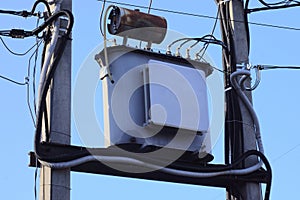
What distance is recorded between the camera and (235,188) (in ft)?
26.3

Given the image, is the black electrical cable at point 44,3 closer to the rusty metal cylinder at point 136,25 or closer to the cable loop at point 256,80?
the rusty metal cylinder at point 136,25

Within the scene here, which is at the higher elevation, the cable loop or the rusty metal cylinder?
the rusty metal cylinder

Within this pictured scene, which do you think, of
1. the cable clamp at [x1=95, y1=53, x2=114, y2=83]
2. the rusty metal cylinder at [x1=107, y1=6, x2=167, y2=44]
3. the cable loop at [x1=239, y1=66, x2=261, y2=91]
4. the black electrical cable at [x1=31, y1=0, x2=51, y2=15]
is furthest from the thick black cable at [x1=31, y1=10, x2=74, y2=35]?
the cable loop at [x1=239, y1=66, x2=261, y2=91]

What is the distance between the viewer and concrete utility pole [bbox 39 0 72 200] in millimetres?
6883

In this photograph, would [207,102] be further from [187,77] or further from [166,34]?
[166,34]

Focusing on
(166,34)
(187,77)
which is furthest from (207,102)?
(166,34)

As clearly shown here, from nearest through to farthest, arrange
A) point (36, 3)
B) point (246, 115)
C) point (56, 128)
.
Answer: point (56, 128) < point (36, 3) < point (246, 115)

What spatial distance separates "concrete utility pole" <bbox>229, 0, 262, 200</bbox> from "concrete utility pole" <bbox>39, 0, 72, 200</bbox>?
1.99 meters

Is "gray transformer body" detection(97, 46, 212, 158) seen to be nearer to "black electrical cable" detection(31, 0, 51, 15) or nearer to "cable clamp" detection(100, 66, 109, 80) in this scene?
"cable clamp" detection(100, 66, 109, 80)

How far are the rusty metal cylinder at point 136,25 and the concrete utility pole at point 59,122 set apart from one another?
66cm

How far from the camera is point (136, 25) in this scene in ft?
25.9

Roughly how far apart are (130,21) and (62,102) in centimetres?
122

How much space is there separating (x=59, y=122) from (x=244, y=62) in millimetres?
2377

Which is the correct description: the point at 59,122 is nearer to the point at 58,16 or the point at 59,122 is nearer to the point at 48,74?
the point at 48,74
